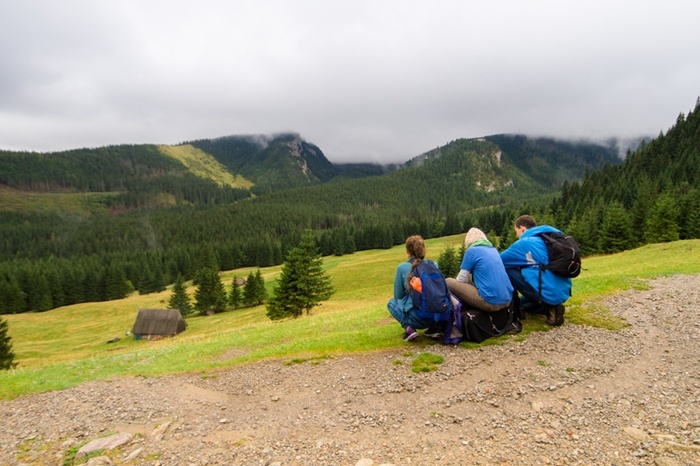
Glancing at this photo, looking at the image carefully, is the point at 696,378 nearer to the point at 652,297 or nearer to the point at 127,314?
the point at 652,297

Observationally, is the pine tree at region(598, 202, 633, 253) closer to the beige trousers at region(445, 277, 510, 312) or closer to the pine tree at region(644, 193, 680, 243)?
the pine tree at region(644, 193, 680, 243)

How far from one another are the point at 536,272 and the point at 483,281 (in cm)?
166

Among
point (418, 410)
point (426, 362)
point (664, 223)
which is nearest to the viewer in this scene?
point (418, 410)

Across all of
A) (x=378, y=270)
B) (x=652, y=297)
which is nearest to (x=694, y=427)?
(x=652, y=297)

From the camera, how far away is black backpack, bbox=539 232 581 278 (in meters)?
8.94

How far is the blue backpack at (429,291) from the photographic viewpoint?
28.9 feet

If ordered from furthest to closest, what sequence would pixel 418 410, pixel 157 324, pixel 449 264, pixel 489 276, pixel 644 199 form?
pixel 644 199 → pixel 449 264 → pixel 157 324 → pixel 489 276 → pixel 418 410

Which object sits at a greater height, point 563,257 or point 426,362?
point 563,257

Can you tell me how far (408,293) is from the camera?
9.48 m

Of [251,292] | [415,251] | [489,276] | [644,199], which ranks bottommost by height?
[251,292]

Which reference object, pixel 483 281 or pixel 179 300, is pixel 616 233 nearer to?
pixel 483 281

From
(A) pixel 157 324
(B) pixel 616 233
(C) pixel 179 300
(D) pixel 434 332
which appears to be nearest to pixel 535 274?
(D) pixel 434 332

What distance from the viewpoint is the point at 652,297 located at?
12500 millimetres

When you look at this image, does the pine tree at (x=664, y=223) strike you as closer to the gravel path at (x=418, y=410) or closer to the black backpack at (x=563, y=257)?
the gravel path at (x=418, y=410)
